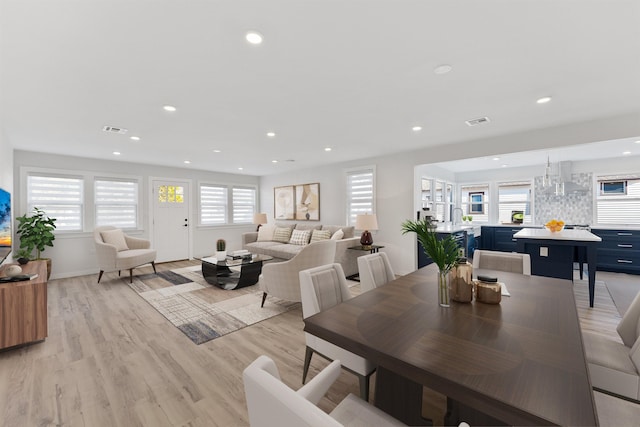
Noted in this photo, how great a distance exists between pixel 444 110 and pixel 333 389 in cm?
297

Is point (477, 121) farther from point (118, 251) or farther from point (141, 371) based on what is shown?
point (118, 251)

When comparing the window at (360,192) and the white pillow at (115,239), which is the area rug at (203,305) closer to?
the white pillow at (115,239)

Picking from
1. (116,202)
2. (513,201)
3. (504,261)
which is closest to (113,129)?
(116,202)

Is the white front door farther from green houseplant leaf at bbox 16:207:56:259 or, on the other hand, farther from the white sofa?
green houseplant leaf at bbox 16:207:56:259

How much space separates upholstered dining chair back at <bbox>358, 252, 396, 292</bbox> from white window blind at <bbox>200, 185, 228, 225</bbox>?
20.1 feet

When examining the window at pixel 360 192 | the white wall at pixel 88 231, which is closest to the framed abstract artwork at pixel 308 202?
the window at pixel 360 192

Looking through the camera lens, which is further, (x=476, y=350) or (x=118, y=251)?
(x=118, y=251)

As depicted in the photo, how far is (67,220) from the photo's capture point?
5.32 m

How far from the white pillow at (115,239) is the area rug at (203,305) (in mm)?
750

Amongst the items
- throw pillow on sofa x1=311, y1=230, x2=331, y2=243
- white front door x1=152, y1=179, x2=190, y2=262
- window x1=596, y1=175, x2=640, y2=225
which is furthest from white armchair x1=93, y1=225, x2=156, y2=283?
window x1=596, y1=175, x2=640, y2=225

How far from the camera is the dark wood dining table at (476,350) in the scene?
0.78 m

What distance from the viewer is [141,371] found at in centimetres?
218

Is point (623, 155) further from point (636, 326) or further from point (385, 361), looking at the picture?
point (385, 361)

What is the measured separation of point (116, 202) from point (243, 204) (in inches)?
124
